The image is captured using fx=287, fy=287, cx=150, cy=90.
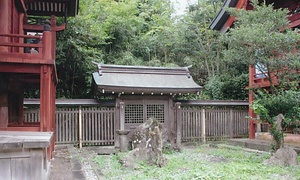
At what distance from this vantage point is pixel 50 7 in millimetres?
9703

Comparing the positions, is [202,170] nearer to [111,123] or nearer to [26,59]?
[26,59]

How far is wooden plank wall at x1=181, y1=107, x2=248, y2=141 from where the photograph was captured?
1275 cm

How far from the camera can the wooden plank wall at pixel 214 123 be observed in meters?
12.8

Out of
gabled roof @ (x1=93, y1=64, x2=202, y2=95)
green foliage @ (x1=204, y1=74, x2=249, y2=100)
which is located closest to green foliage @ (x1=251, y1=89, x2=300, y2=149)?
gabled roof @ (x1=93, y1=64, x2=202, y2=95)

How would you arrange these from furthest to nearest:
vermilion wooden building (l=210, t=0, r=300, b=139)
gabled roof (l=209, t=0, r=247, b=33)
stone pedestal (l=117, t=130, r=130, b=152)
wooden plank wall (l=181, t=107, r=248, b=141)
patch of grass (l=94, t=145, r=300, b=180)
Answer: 1. wooden plank wall (l=181, t=107, r=248, b=141)
2. gabled roof (l=209, t=0, r=247, b=33)
3. stone pedestal (l=117, t=130, r=130, b=152)
4. vermilion wooden building (l=210, t=0, r=300, b=139)
5. patch of grass (l=94, t=145, r=300, b=180)

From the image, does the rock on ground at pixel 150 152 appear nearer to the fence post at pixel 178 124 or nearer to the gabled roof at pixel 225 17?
the fence post at pixel 178 124

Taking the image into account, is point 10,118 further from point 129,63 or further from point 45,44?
point 129,63

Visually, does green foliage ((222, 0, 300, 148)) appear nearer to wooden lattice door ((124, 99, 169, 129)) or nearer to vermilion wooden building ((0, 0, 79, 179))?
wooden lattice door ((124, 99, 169, 129))

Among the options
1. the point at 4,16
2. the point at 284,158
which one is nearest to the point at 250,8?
the point at 284,158

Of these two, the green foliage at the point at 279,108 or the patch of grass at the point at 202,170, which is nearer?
the patch of grass at the point at 202,170

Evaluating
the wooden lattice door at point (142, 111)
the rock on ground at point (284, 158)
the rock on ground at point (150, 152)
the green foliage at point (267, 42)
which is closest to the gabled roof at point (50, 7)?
the wooden lattice door at point (142, 111)

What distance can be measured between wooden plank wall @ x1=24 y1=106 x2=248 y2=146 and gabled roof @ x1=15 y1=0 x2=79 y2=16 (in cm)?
368

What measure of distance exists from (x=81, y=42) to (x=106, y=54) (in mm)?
3285

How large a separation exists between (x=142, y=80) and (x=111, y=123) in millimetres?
2206
